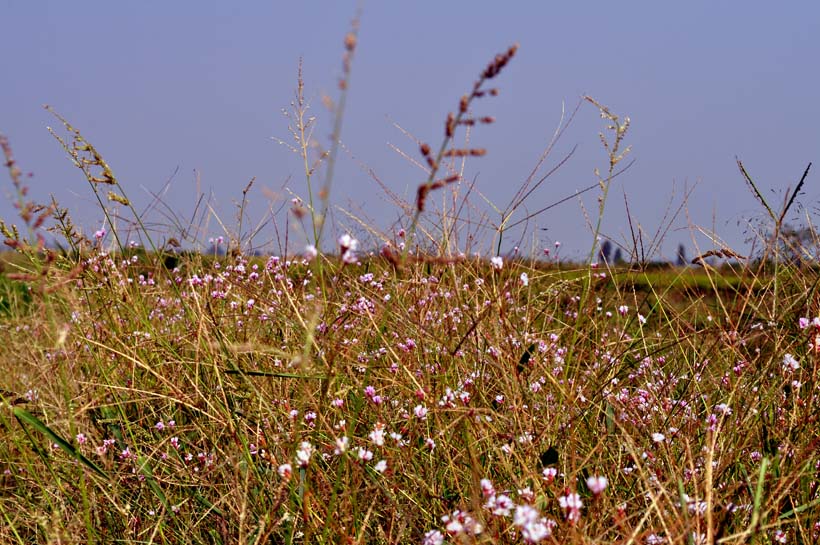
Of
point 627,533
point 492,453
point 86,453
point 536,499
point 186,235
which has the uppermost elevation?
point 186,235

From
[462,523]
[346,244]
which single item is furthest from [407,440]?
[346,244]

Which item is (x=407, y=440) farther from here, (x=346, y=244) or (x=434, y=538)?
(x=346, y=244)

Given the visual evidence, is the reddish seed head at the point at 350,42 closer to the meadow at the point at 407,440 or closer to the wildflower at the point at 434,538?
the meadow at the point at 407,440

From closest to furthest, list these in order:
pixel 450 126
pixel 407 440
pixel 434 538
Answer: pixel 450 126 < pixel 434 538 < pixel 407 440

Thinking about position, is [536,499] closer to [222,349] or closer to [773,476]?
[773,476]

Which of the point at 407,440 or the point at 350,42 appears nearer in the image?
the point at 350,42

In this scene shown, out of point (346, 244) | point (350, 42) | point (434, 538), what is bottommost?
point (434, 538)

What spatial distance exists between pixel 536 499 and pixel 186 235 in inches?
99.5

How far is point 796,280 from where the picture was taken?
136 inches

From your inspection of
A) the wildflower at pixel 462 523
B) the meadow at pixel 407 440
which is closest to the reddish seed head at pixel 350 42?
the meadow at pixel 407 440

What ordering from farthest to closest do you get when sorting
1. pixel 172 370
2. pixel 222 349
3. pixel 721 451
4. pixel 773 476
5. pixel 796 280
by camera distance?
pixel 796 280 < pixel 172 370 < pixel 222 349 < pixel 721 451 < pixel 773 476

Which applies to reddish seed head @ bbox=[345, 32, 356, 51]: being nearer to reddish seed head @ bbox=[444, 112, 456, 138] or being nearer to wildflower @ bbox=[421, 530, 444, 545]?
reddish seed head @ bbox=[444, 112, 456, 138]

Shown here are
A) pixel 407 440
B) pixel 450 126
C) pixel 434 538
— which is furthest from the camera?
pixel 407 440

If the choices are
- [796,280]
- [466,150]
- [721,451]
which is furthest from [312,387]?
[796,280]
